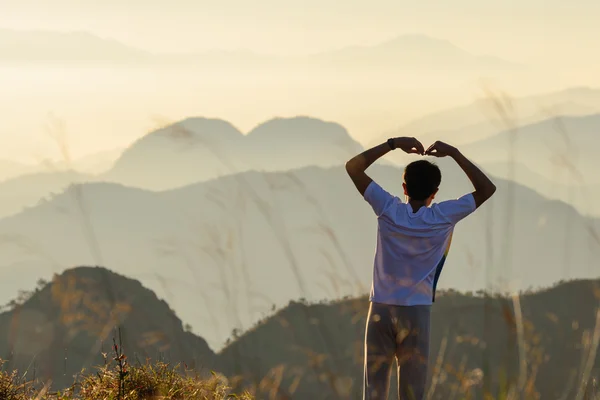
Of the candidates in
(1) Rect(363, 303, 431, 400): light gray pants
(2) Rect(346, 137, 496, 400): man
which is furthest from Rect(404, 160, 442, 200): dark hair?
(1) Rect(363, 303, 431, 400): light gray pants

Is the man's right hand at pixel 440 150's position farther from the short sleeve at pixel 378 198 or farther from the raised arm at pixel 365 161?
the short sleeve at pixel 378 198

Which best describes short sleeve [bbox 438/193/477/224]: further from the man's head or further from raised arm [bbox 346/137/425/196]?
raised arm [bbox 346/137/425/196]

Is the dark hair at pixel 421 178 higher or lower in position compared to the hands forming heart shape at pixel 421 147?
lower

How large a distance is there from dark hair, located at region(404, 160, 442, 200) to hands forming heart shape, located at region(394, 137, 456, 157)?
134 mm

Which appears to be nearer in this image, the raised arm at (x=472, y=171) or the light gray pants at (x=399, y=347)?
the light gray pants at (x=399, y=347)

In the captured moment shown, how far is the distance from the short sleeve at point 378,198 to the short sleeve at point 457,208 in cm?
30

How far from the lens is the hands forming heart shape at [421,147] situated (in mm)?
5027

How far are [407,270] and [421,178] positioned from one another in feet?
1.81

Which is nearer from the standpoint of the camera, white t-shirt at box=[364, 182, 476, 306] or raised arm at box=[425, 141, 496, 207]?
white t-shirt at box=[364, 182, 476, 306]

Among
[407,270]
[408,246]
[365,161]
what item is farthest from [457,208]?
[365,161]

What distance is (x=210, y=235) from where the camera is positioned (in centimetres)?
524

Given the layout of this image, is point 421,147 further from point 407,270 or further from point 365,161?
point 407,270

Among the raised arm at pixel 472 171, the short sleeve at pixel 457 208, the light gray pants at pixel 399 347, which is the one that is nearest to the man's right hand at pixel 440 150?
the raised arm at pixel 472 171

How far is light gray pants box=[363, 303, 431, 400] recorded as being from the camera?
4809 mm
